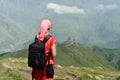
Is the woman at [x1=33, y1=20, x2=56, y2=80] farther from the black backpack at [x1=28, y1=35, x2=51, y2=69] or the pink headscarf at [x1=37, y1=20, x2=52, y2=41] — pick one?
the black backpack at [x1=28, y1=35, x2=51, y2=69]

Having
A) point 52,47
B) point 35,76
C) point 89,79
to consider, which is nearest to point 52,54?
point 52,47

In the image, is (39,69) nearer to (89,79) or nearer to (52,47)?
(52,47)

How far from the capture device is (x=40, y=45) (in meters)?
17.6

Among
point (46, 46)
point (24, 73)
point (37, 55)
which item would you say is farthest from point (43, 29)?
point (24, 73)

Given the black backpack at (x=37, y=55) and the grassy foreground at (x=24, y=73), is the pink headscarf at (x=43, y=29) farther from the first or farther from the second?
the grassy foreground at (x=24, y=73)

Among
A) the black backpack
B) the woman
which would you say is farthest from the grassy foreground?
the black backpack

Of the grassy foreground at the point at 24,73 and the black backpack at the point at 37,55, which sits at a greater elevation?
the grassy foreground at the point at 24,73

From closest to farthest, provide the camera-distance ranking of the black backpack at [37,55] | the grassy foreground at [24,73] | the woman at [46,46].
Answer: the black backpack at [37,55], the woman at [46,46], the grassy foreground at [24,73]

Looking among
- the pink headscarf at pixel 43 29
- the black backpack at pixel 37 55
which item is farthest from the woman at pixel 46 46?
the black backpack at pixel 37 55

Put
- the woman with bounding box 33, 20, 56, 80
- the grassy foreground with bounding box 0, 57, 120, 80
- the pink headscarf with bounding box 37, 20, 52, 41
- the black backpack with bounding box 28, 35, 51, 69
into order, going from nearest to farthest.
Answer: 1. the black backpack with bounding box 28, 35, 51, 69
2. the woman with bounding box 33, 20, 56, 80
3. the pink headscarf with bounding box 37, 20, 52, 41
4. the grassy foreground with bounding box 0, 57, 120, 80

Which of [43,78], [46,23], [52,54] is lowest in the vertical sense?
[43,78]

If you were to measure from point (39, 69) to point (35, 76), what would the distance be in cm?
52

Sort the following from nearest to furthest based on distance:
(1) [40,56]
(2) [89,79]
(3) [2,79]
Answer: (1) [40,56] < (3) [2,79] < (2) [89,79]

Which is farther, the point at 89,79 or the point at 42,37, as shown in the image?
the point at 89,79
